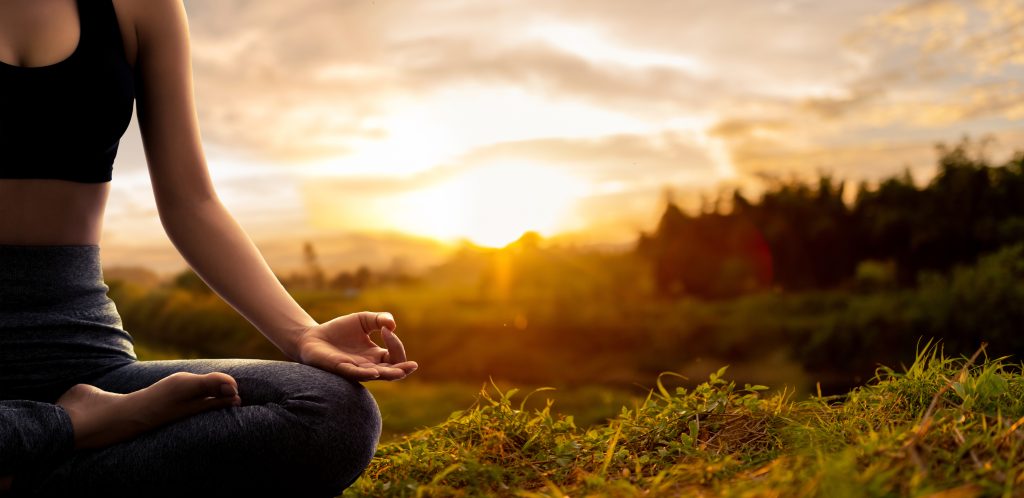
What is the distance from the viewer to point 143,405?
237 cm

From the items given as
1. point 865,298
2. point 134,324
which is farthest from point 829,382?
point 134,324

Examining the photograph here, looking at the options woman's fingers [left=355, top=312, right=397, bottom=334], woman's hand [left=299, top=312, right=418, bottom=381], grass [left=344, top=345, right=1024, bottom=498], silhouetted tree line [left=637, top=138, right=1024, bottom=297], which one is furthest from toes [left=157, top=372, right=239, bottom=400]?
silhouetted tree line [left=637, top=138, right=1024, bottom=297]

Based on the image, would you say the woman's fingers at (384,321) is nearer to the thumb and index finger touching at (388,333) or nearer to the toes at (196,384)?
the thumb and index finger touching at (388,333)

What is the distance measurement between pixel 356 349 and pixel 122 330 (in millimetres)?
920

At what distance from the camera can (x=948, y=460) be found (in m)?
2.24

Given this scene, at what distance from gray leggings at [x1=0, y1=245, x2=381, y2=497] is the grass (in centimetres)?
36

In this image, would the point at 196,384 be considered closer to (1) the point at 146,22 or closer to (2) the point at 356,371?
(2) the point at 356,371

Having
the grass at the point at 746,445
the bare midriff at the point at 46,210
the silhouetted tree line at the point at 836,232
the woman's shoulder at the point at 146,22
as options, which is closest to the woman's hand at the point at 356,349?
the grass at the point at 746,445

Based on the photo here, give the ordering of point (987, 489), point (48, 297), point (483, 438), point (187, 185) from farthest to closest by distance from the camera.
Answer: point (483, 438)
point (187, 185)
point (48, 297)
point (987, 489)

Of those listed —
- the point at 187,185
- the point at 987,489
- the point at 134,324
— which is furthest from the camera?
the point at 134,324

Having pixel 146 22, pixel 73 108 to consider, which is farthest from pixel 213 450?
pixel 146 22

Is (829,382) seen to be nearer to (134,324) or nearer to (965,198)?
(965,198)

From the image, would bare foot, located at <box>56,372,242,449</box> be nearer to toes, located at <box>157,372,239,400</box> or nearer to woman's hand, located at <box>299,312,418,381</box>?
toes, located at <box>157,372,239,400</box>

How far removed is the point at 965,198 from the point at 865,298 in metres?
3.29
